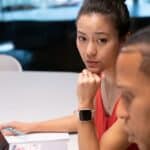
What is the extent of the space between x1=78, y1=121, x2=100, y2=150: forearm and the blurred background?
291cm

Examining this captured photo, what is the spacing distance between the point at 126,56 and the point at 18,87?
4.95 feet

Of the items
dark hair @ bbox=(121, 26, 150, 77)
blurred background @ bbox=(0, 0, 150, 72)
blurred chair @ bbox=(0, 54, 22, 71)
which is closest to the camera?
dark hair @ bbox=(121, 26, 150, 77)

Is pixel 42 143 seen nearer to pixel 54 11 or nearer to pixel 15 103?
pixel 15 103

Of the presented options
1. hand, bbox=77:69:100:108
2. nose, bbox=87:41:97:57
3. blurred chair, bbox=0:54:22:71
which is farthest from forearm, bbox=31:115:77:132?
blurred chair, bbox=0:54:22:71

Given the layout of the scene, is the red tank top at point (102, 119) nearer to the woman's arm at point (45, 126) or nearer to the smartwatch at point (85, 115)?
the smartwatch at point (85, 115)

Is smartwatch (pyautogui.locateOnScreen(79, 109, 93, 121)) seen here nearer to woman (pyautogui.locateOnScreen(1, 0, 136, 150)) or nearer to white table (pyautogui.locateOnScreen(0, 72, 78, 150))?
woman (pyautogui.locateOnScreen(1, 0, 136, 150))

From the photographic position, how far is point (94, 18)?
4.74 feet

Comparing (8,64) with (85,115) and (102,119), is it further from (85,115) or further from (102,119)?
(85,115)

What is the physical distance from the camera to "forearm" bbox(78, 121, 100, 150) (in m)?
1.39

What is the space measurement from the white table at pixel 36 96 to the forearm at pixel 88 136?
195 millimetres

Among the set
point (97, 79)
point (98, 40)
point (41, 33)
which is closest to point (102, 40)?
point (98, 40)

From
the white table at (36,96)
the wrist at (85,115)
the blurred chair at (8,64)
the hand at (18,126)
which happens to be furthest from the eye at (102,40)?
the blurred chair at (8,64)

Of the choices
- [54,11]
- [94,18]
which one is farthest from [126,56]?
[54,11]

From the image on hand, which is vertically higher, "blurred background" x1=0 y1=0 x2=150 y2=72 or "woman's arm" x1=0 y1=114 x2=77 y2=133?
"woman's arm" x1=0 y1=114 x2=77 y2=133
